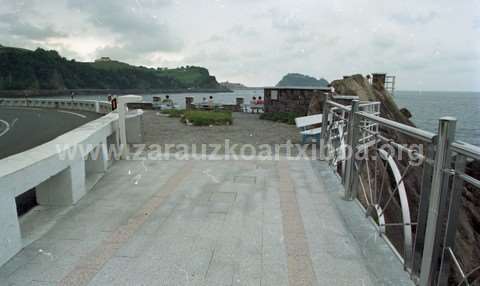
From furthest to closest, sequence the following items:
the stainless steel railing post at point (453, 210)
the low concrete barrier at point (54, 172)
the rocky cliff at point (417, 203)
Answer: the rocky cliff at point (417, 203) < the low concrete barrier at point (54, 172) < the stainless steel railing post at point (453, 210)

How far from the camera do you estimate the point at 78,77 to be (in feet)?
236

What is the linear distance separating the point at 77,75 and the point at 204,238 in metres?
79.8

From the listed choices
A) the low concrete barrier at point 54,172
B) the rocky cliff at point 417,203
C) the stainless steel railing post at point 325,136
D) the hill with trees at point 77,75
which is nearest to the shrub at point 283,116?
the rocky cliff at point 417,203

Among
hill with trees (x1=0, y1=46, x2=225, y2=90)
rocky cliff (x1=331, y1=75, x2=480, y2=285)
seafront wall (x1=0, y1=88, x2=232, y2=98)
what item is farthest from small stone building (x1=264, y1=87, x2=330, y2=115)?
hill with trees (x1=0, y1=46, x2=225, y2=90)

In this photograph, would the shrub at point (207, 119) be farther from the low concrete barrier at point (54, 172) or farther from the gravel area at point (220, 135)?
the low concrete barrier at point (54, 172)

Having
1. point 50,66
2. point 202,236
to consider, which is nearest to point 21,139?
point 202,236

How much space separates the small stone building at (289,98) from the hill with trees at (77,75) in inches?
1946

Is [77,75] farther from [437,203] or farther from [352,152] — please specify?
[437,203]

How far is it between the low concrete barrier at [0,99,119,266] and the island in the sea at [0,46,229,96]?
3423cm

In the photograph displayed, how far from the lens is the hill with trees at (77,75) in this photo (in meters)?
53.5

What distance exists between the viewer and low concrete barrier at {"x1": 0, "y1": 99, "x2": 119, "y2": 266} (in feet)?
8.41

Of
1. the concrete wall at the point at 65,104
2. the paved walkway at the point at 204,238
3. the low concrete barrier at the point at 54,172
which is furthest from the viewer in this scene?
the concrete wall at the point at 65,104

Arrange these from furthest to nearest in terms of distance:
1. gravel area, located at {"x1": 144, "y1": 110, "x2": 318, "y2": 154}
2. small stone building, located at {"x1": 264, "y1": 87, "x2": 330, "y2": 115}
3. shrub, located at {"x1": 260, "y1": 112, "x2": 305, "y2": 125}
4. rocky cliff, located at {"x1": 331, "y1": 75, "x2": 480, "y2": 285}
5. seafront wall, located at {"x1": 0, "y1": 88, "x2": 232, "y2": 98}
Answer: seafront wall, located at {"x1": 0, "y1": 88, "x2": 232, "y2": 98}, small stone building, located at {"x1": 264, "y1": 87, "x2": 330, "y2": 115}, shrub, located at {"x1": 260, "y1": 112, "x2": 305, "y2": 125}, gravel area, located at {"x1": 144, "y1": 110, "x2": 318, "y2": 154}, rocky cliff, located at {"x1": 331, "y1": 75, "x2": 480, "y2": 285}

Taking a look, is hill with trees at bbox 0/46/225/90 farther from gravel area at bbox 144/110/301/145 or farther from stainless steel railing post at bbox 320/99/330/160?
stainless steel railing post at bbox 320/99/330/160
